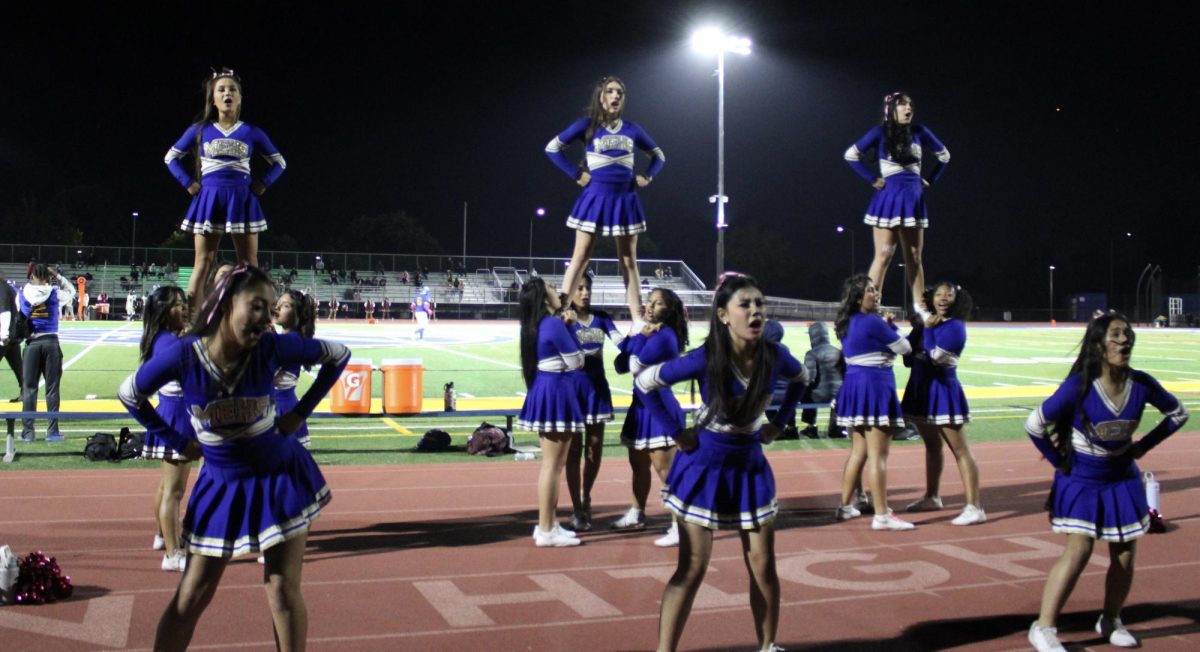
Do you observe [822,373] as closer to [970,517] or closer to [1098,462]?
[970,517]

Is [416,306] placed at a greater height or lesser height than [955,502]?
greater

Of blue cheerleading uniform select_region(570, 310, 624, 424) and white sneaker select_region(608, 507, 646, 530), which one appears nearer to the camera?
blue cheerleading uniform select_region(570, 310, 624, 424)

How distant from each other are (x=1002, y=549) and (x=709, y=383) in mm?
3619

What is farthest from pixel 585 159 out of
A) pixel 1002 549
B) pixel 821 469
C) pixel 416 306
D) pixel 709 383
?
pixel 416 306

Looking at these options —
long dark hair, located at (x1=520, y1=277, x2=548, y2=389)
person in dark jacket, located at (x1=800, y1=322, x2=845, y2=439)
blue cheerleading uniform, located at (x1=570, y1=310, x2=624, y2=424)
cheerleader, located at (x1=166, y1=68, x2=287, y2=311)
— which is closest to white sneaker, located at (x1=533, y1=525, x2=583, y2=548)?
blue cheerleading uniform, located at (x1=570, y1=310, x2=624, y2=424)

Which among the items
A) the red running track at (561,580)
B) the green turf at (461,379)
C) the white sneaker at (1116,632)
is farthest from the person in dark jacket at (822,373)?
the white sneaker at (1116,632)

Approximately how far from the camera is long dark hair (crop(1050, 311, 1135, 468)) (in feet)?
14.7

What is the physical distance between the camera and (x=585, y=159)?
6.78 meters

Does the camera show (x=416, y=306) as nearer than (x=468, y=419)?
No

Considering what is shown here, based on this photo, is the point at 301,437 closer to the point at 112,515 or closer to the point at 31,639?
the point at 31,639

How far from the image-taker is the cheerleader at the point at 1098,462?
442 centimetres

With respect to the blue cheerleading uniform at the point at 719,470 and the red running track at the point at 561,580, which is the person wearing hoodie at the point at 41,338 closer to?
the red running track at the point at 561,580

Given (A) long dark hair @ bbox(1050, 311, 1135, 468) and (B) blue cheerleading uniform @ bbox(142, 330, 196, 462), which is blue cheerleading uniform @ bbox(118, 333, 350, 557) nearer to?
(B) blue cheerleading uniform @ bbox(142, 330, 196, 462)

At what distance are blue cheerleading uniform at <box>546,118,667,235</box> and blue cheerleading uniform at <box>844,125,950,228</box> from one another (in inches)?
66.3
